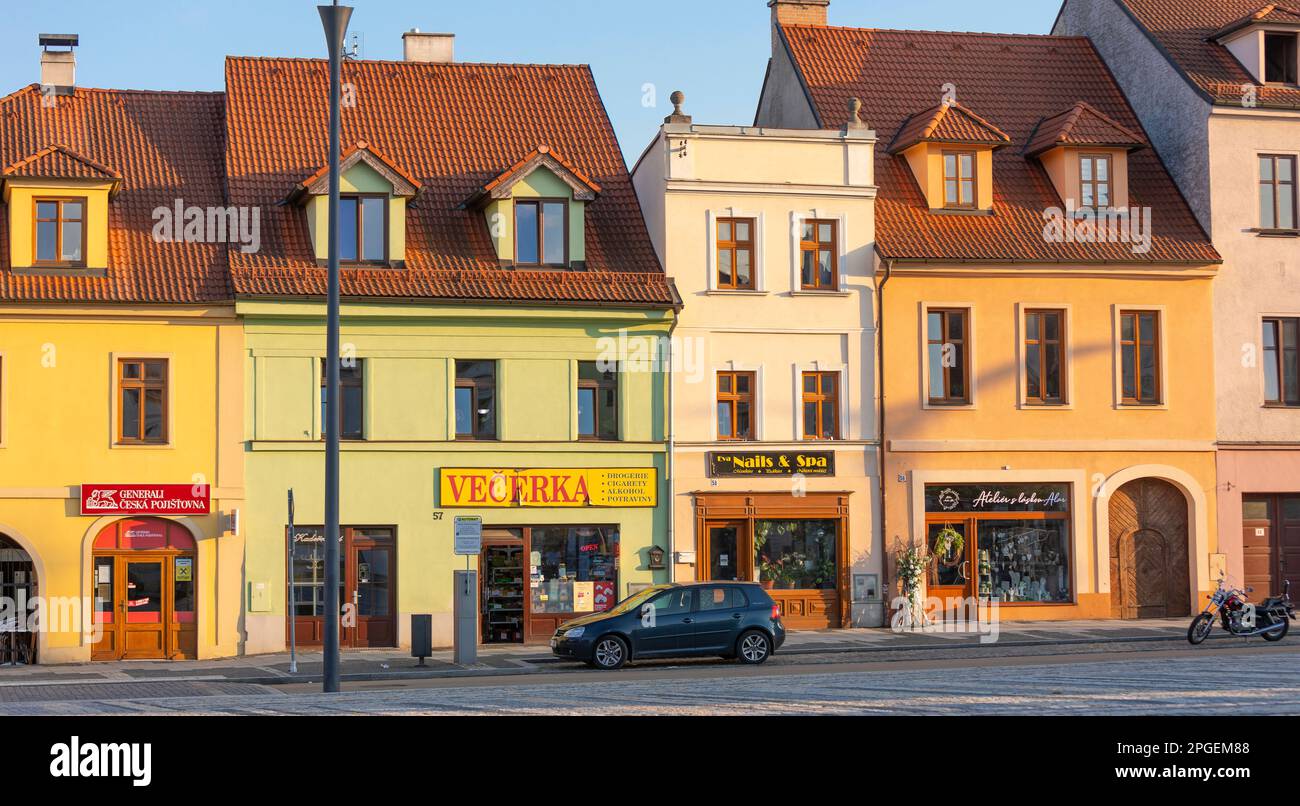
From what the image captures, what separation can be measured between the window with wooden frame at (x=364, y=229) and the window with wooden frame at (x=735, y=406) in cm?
732

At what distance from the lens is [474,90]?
36719 mm

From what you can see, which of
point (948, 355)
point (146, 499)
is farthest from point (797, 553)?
point (146, 499)

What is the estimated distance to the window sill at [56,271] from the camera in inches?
1203

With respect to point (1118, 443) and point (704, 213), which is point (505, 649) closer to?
point (704, 213)

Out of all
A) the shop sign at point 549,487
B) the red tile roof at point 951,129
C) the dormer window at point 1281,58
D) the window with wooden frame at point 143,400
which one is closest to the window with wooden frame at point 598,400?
the shop sign at point 549,487

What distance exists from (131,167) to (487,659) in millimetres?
12731

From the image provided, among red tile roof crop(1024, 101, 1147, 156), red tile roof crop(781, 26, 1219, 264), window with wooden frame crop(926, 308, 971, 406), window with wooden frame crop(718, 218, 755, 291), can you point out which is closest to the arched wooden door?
window with wooden frame crop(926, 308, 971, 406)

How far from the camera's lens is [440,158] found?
34688mm

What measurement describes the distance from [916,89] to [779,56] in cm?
380

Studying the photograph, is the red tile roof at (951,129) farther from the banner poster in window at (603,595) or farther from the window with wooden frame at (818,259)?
the banner poster in window at (603,595)

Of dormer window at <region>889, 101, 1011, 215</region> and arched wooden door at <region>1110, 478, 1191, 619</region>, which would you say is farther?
dormer window at <region>889, 101, 1011, 215</region>

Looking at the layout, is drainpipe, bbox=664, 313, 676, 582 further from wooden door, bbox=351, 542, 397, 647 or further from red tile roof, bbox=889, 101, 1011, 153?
red tile roof, bbox=889, 101, 1011, 153

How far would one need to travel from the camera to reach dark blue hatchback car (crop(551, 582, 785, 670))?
26328 millimetres

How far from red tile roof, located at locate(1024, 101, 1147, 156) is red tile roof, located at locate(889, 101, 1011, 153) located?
1134 millimetres
